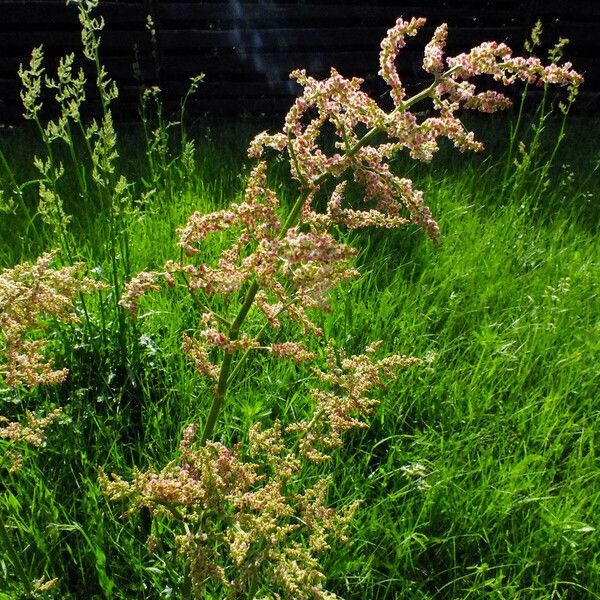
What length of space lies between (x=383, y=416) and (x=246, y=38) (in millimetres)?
5057

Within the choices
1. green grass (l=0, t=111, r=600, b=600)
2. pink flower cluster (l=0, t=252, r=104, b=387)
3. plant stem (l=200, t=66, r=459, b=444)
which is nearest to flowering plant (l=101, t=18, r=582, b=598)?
plant stem (l=200, t=66, r=459, b=444)

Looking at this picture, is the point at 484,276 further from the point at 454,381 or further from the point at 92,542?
the point at 92,542

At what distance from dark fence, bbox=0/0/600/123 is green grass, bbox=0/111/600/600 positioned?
3.36 m

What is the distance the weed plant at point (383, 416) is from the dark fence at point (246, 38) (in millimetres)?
3325

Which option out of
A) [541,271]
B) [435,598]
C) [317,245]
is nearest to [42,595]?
[435,598]

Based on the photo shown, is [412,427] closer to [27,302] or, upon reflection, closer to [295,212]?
[295,212]

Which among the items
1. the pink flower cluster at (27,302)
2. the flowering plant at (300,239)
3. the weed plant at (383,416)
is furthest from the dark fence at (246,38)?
the flowering plant at (300,239)

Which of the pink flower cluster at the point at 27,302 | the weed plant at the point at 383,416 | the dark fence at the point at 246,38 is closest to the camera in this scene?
the pink flower cluster at the point at 27,302

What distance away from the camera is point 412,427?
95.0 inches

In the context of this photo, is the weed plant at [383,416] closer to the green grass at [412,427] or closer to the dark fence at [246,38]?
the green grass at [412,427]

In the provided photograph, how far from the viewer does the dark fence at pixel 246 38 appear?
20.1 feet

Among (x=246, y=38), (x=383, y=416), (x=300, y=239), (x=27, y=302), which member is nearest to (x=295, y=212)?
(x=300, y=239)

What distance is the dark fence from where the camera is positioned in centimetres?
614

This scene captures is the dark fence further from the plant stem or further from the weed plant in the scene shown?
the plant stem
